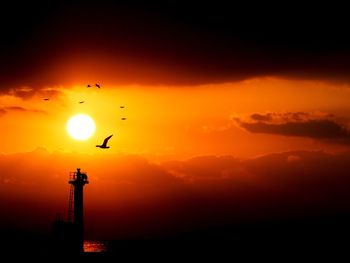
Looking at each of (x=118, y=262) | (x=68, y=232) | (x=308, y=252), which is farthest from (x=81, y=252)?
(x=308, y=252)

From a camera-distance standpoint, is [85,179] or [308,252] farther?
[308,252]

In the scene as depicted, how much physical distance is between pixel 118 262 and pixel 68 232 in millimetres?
28153

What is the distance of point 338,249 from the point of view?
5202 inches

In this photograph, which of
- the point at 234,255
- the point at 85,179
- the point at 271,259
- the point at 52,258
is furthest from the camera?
the point at 234,255

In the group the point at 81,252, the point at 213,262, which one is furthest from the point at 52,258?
the point at 213,262

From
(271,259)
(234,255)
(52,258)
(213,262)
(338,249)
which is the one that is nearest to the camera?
(52,258)

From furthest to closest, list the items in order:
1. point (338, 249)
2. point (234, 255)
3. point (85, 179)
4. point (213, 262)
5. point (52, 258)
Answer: point (338, 249) → point (234, 255) → point (213, 262) → point (85, 179) → point (52, 258)

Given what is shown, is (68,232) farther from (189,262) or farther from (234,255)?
(234,255)

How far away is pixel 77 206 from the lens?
83812 mm

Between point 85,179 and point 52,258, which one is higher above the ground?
point 85,179

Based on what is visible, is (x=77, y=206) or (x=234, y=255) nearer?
(x=77, y=206)

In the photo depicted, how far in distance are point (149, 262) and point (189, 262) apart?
309 inches

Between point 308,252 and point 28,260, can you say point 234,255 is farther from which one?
point 28,260

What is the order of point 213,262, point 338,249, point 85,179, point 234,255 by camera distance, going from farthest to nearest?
point 338,249, point 234,255, point 213,262, point 85,179
